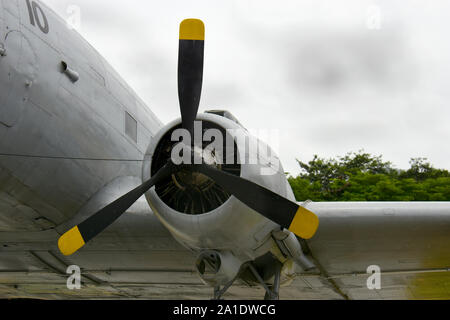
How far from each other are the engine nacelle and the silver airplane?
0.5 inches

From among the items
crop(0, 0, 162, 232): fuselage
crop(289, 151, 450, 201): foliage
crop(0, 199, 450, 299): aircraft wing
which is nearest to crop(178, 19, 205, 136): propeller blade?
crop(0, 0, 162, 232): fuselage

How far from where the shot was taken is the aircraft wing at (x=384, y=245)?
512cm

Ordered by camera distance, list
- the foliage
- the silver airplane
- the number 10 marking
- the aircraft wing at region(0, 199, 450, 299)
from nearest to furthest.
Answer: the silver airplane, the aircraft wing at region(0, 199, 450, 299), the number 10 marking, the foliage

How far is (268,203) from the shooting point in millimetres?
4613

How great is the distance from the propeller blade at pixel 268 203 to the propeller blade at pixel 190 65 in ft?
2.08

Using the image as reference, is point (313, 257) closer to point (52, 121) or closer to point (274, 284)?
point (274, 284)

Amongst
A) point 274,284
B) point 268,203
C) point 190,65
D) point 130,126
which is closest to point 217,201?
point 268,203

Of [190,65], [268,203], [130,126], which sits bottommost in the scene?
[268,203]

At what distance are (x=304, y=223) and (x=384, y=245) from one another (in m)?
1.50

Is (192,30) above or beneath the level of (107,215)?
above

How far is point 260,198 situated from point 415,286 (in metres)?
3.70

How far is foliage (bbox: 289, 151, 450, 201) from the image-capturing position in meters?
25.8

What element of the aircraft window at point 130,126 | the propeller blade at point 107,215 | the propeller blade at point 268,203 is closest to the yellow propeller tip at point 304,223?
the propeller blade at point 268,203

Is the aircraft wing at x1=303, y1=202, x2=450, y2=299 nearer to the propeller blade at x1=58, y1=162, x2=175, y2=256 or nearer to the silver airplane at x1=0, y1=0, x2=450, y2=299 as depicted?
the silver airplane at x1=0, y1=0, x2=450, y2=299
